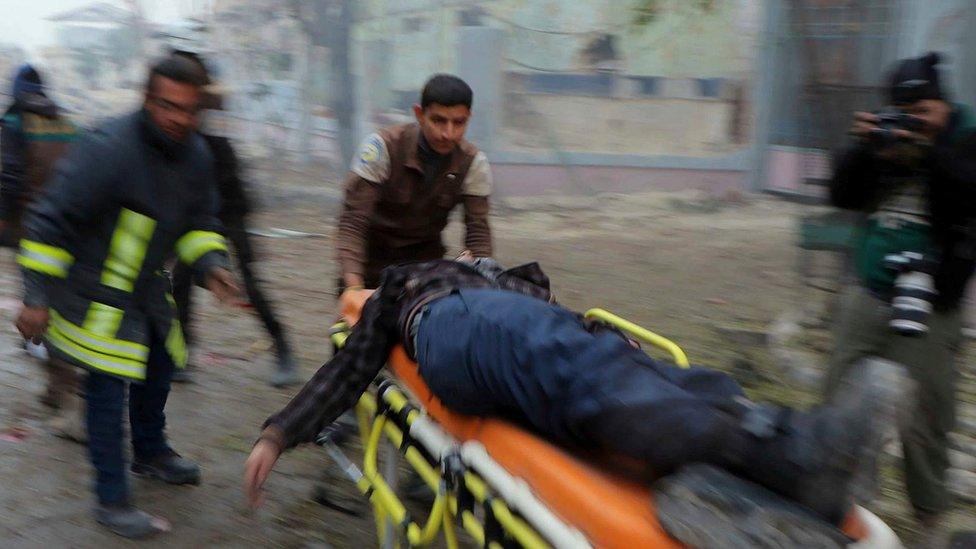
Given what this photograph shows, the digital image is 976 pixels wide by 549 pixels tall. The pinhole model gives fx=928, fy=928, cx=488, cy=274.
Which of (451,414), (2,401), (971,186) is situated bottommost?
(2,401)

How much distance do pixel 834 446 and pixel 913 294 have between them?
124cm

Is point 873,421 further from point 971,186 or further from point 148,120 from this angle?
point 148,120

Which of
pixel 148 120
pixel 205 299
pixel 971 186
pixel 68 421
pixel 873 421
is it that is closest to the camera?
pixel 873 421

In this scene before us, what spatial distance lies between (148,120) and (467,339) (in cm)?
135

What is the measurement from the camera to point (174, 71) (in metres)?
2.85

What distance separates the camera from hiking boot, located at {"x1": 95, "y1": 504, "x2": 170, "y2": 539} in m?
3.11

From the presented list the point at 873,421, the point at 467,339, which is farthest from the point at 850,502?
the point at 467,339

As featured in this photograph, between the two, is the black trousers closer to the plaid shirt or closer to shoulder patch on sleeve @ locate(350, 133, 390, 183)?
shoulder patch on sleeve @ locate(350, 133, 390, 183)

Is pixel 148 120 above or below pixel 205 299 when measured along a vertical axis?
above

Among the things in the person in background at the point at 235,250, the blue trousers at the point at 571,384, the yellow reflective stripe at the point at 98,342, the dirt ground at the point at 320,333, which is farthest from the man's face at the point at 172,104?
the dirt ground at the point at 320,333

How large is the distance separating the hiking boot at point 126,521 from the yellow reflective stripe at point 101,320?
2.04ft

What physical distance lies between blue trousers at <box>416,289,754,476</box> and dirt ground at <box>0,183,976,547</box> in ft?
3.85

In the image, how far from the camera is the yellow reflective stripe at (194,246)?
3246 millimetres

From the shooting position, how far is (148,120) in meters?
2.93
